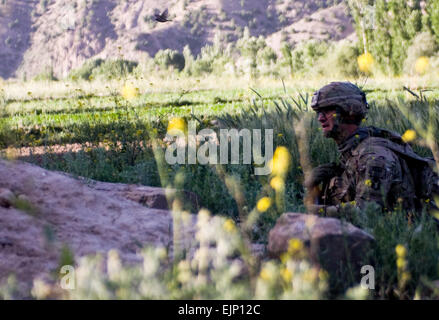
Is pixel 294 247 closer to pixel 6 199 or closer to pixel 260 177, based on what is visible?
pixel 6 199

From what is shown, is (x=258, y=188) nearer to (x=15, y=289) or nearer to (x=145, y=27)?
(x=15, y=289)

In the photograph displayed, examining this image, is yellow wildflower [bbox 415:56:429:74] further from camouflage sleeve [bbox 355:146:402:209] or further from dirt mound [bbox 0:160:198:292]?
dirt mound [bbox 0:160:198:292]

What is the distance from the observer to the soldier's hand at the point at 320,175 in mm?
3930

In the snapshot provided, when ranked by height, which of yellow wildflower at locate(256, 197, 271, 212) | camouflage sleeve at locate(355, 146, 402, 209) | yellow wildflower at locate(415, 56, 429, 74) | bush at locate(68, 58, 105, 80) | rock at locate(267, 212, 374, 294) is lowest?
rock at locate(267, 212, 374, 294)

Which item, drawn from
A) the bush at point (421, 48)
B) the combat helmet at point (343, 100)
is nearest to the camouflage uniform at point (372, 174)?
the combat helmet at point (343, 100)

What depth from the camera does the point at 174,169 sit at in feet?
14.9

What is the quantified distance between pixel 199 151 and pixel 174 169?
55 centimetres

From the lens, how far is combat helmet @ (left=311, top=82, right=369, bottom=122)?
12.2 feet

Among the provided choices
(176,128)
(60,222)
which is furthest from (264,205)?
(176,128)

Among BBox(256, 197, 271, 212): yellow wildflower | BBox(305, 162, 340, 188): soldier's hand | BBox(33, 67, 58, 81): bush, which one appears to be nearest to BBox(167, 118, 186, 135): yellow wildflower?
BBox(305, 162, 340, 188): soldier's hand

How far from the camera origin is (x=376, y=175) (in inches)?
136

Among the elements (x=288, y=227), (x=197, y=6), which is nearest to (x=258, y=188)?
(x=288, y=227)

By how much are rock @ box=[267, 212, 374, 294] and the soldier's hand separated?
1455 mm

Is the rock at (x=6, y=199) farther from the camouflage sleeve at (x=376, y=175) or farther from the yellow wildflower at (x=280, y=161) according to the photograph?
the camouflage sleeve at (x=376, y=175)
